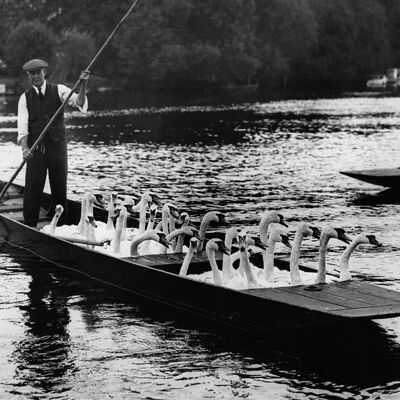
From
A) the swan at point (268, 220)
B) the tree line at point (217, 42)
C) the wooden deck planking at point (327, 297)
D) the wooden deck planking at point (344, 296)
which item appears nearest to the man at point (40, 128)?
the swan at point (268, 220)

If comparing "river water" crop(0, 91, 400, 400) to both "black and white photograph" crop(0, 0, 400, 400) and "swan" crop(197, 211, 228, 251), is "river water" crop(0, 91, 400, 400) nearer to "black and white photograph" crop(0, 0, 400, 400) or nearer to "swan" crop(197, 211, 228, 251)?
"black and white photograph" crop(0, 0, 400, 400)

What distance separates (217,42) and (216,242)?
98672 millimetres

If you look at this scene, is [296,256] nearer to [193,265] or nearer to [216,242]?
[216,242]

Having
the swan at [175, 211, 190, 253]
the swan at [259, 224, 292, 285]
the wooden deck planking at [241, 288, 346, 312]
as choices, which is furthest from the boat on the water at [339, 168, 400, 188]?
the wooden deck planking at [241, 288, 346, 312]

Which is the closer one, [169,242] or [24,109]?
[169,242]

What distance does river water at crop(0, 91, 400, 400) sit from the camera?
10789mm

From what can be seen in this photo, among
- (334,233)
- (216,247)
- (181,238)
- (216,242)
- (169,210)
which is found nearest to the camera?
(334,233)

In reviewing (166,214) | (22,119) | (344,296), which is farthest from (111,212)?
(344,296)

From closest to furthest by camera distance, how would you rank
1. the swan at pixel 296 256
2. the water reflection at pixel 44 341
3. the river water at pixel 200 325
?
the river water at pixel 200 325
the water reflection at pixel 44 341
the swan at pixel 296 256

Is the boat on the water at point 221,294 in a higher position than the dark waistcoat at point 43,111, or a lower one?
lower

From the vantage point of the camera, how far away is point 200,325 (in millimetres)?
12797

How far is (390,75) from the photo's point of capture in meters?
130

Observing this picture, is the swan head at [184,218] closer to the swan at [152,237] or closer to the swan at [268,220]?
the swan at [152,237]

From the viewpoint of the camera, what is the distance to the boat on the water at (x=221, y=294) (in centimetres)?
1123
